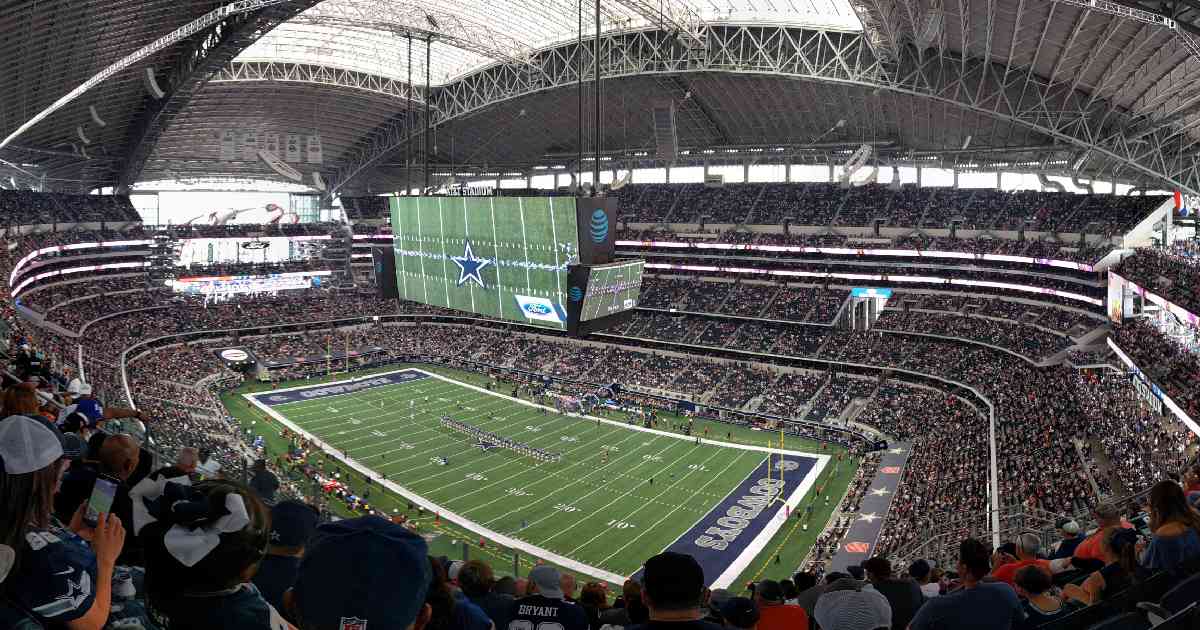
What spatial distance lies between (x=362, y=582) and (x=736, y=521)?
90.9ft

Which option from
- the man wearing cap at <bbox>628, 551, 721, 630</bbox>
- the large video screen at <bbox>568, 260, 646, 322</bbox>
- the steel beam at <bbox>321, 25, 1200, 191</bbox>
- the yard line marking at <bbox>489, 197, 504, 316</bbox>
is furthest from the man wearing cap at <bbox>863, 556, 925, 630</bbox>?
the steel beam at <bbox>321, 25, 1200, 191</bbox>

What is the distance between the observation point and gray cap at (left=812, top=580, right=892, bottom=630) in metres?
3.83

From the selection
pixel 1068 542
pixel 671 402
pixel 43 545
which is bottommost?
pixel 671 402

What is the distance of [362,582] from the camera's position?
2.64 m

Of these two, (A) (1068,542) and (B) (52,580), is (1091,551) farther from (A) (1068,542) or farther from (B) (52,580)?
(B) (52,580)

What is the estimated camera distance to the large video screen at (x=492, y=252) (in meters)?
25.2

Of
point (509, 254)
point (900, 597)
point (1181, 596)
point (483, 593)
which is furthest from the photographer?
point (509, 254)

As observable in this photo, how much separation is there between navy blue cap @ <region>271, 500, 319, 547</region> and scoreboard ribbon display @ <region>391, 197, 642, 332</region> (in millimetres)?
20249

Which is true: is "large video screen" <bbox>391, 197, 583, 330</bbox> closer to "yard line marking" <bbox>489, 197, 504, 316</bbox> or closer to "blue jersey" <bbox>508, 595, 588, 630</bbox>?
"yard line marking" <bbox>489, 197, 504, 316</bbox>

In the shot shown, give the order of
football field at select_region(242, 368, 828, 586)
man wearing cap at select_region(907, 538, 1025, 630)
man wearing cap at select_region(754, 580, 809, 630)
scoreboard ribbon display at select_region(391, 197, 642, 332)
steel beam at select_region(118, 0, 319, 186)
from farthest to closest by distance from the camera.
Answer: steel beam at select_region(118, 0, 319, 186)
football field at select_region(242, 368, 828, 586)
scoreboard ribbon display at select_region(391, 197, 642, 332)
man wearing cap at select_region(754, 580, 809, 630)
man wearing cap at select_region(907, 538, 1025, 630)

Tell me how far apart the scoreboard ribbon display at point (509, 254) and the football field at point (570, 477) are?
24.0 ft

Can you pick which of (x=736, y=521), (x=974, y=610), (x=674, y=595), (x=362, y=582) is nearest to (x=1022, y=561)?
(x=974, y=610)

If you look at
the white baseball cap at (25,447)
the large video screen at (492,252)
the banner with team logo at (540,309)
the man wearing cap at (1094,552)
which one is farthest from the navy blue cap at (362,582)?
the banner with team logo at (540,309)

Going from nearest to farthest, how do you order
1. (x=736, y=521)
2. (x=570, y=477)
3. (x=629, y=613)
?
(x=629, y=613), (x=736, y=521), (x=570, y=477)
